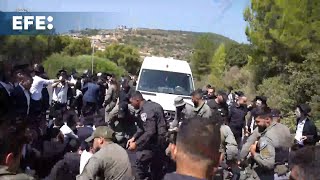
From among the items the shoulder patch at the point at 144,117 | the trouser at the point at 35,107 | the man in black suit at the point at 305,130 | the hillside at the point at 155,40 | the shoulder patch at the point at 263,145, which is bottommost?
the hillside at the point at 155,40

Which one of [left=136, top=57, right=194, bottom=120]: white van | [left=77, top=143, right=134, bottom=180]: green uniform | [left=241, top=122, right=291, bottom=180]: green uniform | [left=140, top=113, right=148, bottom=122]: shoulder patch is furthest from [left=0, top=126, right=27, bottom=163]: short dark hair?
[left=136, top=57, right=194, bottom=120]: white van

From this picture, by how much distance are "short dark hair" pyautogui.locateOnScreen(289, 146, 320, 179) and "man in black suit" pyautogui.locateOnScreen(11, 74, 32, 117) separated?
4492mm

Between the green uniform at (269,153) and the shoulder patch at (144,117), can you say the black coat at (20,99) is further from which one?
the green uniform at (269,153)

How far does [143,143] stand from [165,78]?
215 inches

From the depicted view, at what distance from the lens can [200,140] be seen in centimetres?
267

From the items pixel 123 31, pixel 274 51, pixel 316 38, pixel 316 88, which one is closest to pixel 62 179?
pixel 316 88

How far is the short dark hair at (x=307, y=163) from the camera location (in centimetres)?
321

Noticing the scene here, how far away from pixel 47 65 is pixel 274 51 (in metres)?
14.5

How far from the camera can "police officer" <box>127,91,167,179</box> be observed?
8609 millimetres

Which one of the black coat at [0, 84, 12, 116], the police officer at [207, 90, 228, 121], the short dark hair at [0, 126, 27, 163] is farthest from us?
the police officer at [207, 90, 228, 121]

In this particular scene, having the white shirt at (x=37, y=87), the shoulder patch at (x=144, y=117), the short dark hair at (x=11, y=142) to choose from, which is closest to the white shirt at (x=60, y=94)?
the white shirt at (x=37, y=87)

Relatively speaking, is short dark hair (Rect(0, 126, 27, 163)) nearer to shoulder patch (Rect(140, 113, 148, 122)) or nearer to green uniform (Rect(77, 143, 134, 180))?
green uniform (Rect(77, 143, 134, 180))

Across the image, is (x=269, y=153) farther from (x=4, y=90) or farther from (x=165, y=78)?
(x=165, y=78)

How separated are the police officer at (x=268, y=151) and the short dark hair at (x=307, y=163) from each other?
2.57m
